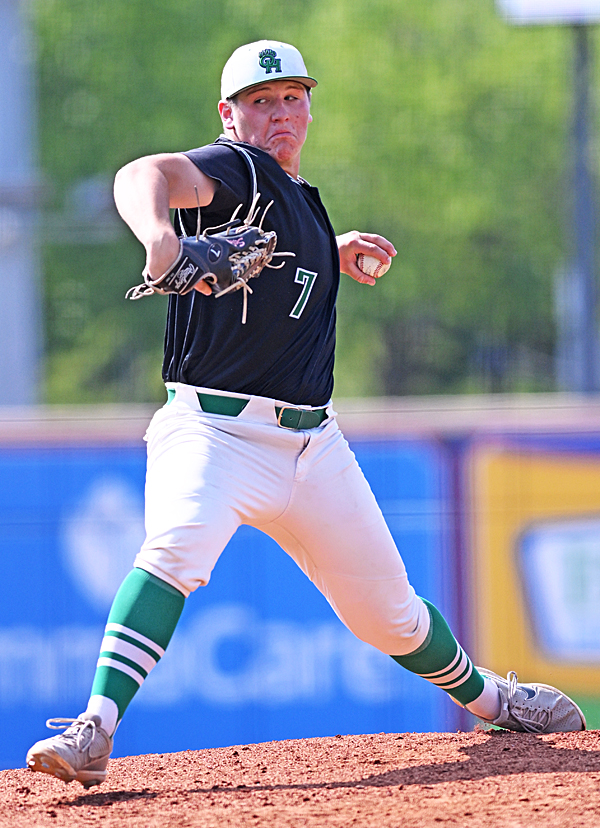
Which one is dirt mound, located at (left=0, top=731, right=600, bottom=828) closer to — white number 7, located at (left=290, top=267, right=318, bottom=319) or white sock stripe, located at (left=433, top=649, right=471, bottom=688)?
white sock stripe, located at (left=433, top=649, right=471, bottom=688)

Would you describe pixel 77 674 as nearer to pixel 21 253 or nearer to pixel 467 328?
pixel 21 253

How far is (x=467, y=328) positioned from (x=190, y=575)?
10068mm

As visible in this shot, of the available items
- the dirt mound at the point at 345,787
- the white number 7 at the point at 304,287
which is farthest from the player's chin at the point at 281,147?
the dirt mound at the point at 345,787

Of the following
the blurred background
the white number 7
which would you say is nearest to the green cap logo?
the white number 7

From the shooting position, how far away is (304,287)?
2980 mm

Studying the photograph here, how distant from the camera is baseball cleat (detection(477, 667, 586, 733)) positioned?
347cm

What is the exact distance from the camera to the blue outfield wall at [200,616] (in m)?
6.75

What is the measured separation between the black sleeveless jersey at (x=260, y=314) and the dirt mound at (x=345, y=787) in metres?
0.94

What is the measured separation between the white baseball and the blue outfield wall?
358 cm

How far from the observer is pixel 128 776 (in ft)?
10.5

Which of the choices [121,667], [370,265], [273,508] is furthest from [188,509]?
[370,265]

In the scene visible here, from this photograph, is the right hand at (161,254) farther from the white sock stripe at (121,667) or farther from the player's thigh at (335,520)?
the white sock stripe at (121,667)

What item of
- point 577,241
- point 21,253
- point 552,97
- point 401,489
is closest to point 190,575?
point 401,489

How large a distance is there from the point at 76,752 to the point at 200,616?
4232 millimetres
